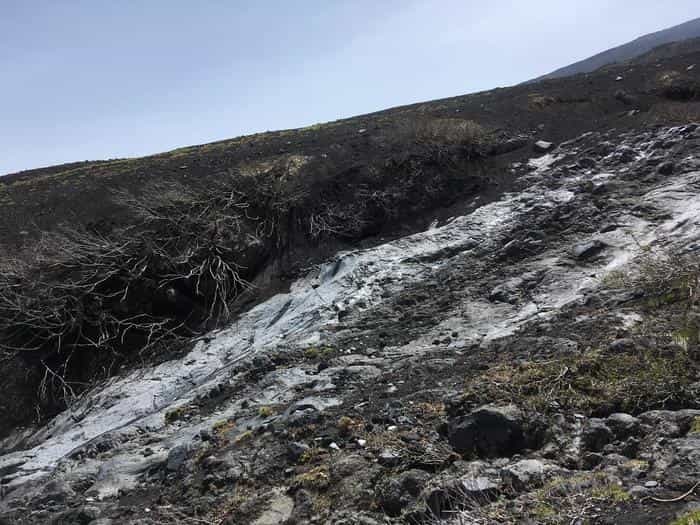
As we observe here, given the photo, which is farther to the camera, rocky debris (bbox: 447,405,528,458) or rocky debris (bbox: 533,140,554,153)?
rocky debris (bbox: 533,140,554,153)

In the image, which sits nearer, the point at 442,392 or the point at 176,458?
the point at 442,392

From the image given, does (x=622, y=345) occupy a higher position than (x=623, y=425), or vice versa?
(x=622, y=345)

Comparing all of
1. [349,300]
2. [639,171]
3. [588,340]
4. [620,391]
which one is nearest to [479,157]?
[639,171]

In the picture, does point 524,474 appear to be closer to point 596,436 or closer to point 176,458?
point 596,436

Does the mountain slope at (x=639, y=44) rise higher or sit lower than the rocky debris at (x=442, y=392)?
higher

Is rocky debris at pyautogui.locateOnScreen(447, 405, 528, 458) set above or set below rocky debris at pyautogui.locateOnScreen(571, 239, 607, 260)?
below

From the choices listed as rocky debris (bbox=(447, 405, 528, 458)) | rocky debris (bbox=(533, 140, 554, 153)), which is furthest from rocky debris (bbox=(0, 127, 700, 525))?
rocky debris (bbox=(533, 140, 554, 153))

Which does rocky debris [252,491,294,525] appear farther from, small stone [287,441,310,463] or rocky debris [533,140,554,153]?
rocky debris [533,140,554,153]

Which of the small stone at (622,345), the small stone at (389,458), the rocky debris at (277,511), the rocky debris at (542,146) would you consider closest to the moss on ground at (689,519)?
the small stone at (389,458)

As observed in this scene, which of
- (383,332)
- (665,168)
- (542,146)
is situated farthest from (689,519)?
(542,146)

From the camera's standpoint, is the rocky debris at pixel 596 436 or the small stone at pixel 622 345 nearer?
the rocky debris at pixel 596 436

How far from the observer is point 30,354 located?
8727 mm

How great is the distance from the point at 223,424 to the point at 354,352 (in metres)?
1.65

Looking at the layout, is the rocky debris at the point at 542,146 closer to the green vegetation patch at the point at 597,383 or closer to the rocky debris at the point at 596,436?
the green vegetation patch at the point at 597,383
